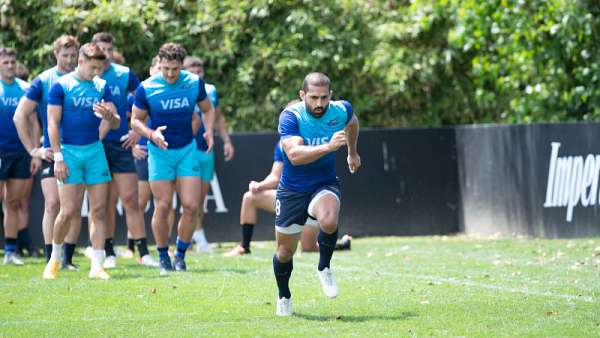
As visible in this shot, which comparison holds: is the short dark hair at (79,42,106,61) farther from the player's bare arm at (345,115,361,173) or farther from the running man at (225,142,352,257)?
the running man at (225,142,352,257)

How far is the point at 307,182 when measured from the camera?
30.5ft

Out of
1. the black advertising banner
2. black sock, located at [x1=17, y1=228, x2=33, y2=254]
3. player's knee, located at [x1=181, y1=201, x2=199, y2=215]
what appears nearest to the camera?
player's knee, located at [x1=181, y1=201, x2=199, y2=215]

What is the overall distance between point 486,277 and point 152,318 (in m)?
3.97

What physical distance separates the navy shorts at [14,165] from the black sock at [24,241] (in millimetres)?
1439

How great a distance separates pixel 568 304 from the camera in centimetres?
941

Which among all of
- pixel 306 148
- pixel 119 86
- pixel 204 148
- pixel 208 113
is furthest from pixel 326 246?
pixel 204 148

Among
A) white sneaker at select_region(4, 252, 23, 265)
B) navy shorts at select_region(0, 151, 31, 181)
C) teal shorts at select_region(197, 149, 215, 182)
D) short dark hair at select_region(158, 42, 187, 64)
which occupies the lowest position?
white sneaker at select_region(4, 252, 23, 265)

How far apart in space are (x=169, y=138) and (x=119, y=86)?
134cm

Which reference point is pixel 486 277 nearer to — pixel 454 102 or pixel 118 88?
pixel 118 88

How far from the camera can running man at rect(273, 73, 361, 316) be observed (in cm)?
911

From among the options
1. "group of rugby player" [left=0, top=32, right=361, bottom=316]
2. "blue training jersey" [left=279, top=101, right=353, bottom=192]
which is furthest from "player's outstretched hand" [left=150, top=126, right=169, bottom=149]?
"blue training jersey" [left=279, top=101, right=353, bottom=192]

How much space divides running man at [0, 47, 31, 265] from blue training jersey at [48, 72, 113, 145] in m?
2.40

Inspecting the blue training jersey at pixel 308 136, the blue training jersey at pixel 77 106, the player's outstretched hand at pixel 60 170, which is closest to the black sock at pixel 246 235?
the blue training jersey at pixel 77 106

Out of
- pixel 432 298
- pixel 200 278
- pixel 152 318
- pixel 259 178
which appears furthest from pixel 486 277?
pixel 259 178
